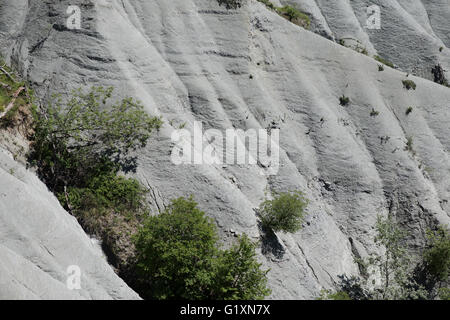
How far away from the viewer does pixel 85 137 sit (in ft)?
64.2

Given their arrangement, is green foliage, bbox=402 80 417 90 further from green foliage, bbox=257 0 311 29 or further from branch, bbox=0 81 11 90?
branch, bbox=0 81 11 90

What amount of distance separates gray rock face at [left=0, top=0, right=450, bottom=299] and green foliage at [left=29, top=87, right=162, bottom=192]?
0.95 m

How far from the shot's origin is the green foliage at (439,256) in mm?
21681

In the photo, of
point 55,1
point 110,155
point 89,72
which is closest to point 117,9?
point 55,1

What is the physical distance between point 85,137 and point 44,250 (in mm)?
7006

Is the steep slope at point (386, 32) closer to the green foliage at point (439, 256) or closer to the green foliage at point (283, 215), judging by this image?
the green foliage at point (439, 256)

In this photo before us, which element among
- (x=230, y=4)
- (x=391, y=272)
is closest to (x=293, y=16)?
(x=230, y=4)

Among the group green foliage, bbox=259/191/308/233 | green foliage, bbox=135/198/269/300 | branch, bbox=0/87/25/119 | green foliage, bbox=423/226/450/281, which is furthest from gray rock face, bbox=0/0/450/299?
green foliage, bbox=135/198/269/300

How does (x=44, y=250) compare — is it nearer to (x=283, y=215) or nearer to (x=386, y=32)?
(x=283, y=215)

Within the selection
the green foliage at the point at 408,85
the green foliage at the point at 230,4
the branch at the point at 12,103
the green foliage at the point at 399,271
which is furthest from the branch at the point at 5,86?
the green foliage at the point at 408,85

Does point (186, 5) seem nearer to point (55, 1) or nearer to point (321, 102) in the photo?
point (55, 1)

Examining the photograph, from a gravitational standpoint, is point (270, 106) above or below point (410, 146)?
above

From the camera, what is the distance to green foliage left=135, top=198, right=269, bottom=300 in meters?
15.5

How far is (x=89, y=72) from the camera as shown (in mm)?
21531
